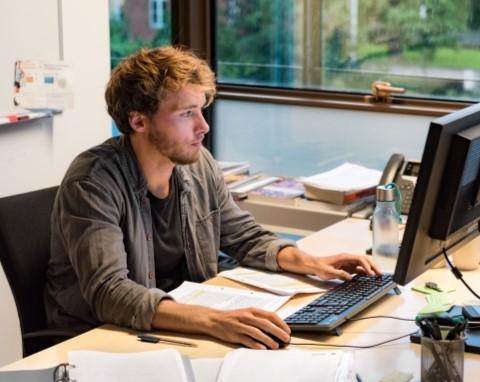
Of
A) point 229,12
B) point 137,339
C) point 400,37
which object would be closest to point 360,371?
point 137,339

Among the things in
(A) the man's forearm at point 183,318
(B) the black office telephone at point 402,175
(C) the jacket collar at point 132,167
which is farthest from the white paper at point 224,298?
(B) the black office telephone at point 402,175

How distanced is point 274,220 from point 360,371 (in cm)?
155

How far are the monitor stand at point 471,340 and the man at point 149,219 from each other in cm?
39

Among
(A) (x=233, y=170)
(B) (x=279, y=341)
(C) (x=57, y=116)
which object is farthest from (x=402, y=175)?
(B) (x=279, y=341)

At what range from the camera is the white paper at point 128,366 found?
1635 millimetres

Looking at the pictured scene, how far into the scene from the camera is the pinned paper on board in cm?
302

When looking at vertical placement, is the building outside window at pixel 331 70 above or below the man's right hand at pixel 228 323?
above

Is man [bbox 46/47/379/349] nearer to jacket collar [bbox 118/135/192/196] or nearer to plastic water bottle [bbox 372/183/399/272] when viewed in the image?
jacket collar [bbox 118/135/192/196]

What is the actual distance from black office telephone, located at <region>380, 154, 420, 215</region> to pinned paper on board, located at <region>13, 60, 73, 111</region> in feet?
3.92

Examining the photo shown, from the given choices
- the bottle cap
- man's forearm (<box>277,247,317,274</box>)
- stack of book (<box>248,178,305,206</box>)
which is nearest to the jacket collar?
man's forearm (<box>277,247,317,274</box>)

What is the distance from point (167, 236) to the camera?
2352 millimetres

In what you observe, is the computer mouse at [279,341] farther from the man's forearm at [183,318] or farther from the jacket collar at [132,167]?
the jacket collar at [132,167]

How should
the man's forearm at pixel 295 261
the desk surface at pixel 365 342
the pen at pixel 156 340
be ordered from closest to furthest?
1. the desk surface at pixel 365 342
2. the pen at pixel 156 340
3. the man's forearm at pixel 295 261

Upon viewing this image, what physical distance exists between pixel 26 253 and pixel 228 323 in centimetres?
67
